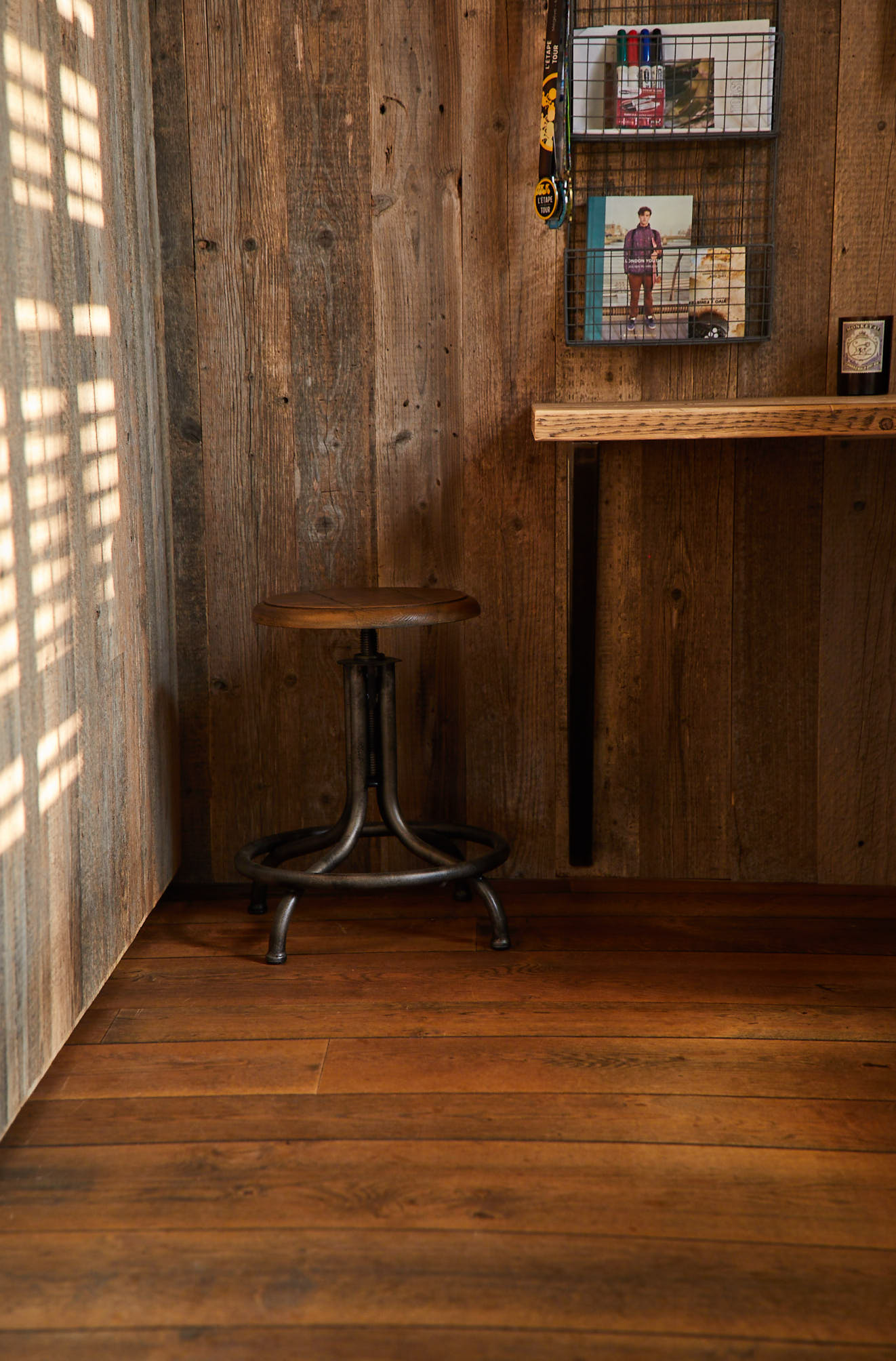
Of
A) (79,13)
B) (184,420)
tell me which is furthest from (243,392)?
(79,13)

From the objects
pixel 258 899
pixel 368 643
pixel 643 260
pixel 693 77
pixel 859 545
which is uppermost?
pixel 693 77

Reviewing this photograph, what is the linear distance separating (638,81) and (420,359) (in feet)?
2.16

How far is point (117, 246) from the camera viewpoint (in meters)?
2.06

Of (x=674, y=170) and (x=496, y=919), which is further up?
(x=674, y=170)

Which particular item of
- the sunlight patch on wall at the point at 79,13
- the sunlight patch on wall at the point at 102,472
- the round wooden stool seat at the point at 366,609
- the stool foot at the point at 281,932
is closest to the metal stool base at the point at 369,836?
the stool foot at the point at 281,932

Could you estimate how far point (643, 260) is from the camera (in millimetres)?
2359

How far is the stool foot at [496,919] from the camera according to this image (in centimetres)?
221

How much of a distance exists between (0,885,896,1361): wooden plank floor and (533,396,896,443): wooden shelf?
0.93m

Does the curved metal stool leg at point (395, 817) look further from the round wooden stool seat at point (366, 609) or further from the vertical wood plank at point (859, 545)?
the vertical wood plank at point (859, 545)

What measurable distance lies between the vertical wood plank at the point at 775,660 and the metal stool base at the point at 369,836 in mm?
593

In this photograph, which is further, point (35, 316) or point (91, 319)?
point (91, 319)

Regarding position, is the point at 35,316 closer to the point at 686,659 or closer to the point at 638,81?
the point at 638,81

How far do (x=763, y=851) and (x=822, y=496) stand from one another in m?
0.75

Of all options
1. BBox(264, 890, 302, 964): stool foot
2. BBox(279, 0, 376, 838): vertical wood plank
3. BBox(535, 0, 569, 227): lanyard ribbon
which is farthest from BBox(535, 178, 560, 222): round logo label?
BBox(264, 890, 302, 964): stool foot
